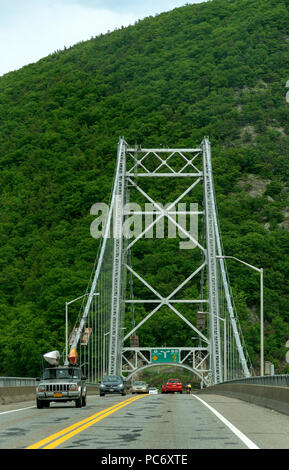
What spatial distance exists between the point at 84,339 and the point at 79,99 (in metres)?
113

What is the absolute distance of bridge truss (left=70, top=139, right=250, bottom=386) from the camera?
238 feet

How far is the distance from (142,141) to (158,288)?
4659cm

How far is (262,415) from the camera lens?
22281mm

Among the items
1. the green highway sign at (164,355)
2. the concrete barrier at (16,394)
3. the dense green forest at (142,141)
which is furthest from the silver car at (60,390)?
the dense green forest at (142,141)

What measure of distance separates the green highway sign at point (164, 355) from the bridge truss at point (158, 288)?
0.39 metres

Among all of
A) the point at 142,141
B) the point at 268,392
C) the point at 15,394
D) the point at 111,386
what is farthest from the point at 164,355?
the point at 142,141

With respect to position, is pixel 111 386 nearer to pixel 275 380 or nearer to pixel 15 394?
pixel 15 394

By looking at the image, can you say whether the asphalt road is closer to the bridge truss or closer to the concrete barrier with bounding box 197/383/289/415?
the concrete barrier with bounding box 197/383/289/415

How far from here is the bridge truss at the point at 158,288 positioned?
72.6 m

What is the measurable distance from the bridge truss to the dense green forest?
3941mm

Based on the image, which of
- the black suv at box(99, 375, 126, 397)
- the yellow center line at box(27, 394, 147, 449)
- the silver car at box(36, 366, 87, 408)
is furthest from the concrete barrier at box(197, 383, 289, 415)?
the black suv at box(99, 375, 126, 397)

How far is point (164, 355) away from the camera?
8512cm

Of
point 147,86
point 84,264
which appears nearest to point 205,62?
point 147,86

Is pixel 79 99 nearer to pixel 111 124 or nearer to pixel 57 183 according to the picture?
pixel 111 124
